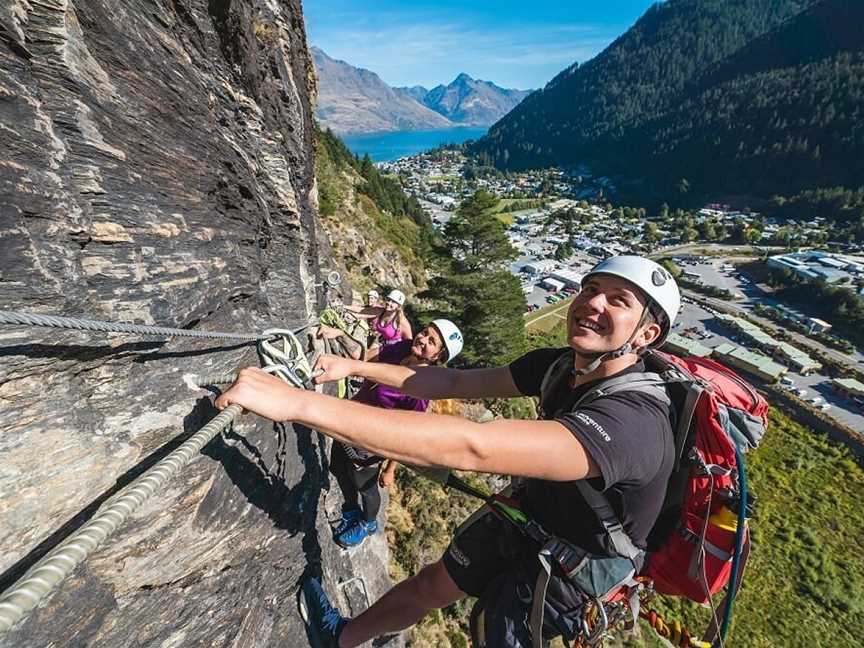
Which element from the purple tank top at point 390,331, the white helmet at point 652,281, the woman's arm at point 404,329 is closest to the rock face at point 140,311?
the purple tank top at point 390,331

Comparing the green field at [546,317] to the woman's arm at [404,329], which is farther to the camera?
the green field at [546,317]

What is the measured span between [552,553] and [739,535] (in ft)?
3.74

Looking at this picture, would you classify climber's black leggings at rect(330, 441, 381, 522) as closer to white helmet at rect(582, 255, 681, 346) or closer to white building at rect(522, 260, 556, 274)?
white helmet at rect(582, 255, 681, 346)

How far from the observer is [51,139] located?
2.37 m

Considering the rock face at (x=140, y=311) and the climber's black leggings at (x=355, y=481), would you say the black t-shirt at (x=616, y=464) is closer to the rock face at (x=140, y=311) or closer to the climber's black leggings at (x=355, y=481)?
the rock face at (x=140, y=311)

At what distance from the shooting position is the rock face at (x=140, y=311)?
2301mm

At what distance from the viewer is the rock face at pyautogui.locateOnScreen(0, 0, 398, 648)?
230 cm

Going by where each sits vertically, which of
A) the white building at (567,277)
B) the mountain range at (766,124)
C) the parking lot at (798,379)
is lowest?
the parking lot at (798,379)

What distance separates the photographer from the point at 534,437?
2035 millimetres

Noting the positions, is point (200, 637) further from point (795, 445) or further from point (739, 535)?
point (795, 445)

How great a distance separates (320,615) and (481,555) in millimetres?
2350

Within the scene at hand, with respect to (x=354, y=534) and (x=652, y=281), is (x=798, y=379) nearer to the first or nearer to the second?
(x=354, y=534)

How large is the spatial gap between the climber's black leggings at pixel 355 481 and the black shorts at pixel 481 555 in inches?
91.5

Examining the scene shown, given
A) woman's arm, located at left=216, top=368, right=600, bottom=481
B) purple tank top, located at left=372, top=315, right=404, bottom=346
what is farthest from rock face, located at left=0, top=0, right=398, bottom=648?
purple tank top, located at left=372, top=315, right=404, bottom=346
